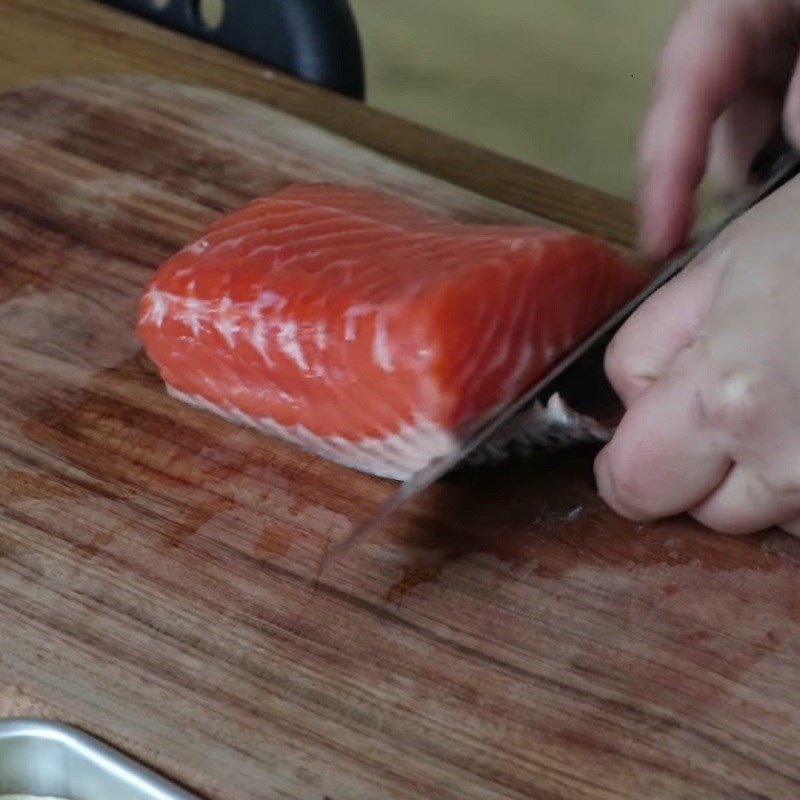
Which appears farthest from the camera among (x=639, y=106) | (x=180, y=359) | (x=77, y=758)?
(x=639, y=106)

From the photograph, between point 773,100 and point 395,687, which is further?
point 773,100

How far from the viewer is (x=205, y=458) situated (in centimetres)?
176

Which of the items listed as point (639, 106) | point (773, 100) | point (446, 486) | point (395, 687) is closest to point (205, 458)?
point (446, 486)

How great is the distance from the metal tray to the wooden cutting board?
26 millimetres

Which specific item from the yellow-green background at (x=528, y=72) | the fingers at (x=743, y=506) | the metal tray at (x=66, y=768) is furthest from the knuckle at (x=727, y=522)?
the yellow-green background at (x=528, y=72)

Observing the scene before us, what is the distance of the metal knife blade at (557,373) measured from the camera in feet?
5.12

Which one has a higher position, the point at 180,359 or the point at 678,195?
the point at 678,195

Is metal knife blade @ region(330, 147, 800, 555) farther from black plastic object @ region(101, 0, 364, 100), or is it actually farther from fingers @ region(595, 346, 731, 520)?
black plastic object @ region(101, 0, 364, 100)

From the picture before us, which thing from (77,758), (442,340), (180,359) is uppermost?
(442,340)

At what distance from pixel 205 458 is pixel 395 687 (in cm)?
49

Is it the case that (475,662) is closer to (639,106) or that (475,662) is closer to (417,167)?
(417,167)

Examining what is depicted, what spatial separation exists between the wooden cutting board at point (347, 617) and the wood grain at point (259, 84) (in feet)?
2.40

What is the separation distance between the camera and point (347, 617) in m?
1.54

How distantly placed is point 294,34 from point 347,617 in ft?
4.96
